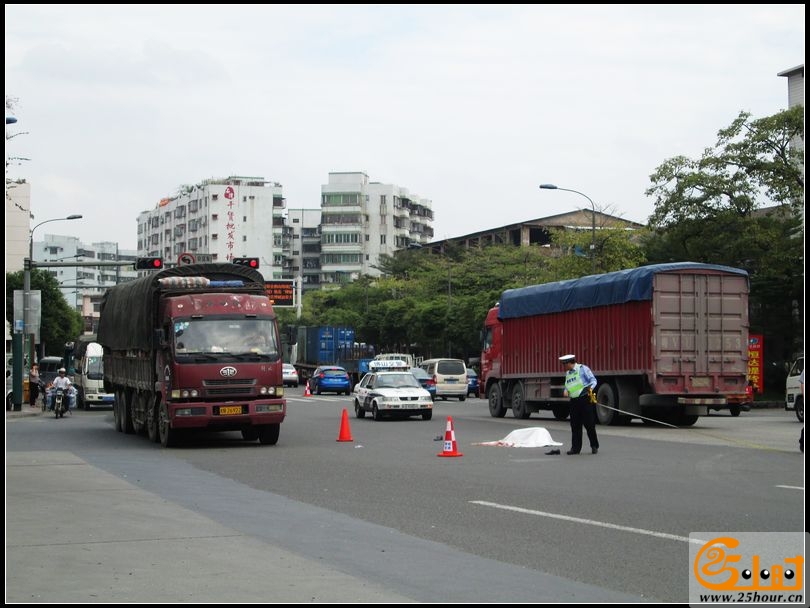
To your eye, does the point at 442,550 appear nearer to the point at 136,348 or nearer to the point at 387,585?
the point at 387,585

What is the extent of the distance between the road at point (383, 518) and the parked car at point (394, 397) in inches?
388

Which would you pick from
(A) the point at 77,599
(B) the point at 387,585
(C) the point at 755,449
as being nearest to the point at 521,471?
(C) the point at 755,449

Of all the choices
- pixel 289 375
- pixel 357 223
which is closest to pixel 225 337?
pixel 289 375

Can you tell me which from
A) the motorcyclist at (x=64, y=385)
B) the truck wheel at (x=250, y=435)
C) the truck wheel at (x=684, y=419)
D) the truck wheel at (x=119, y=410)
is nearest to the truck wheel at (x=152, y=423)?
the truck wheel at (x=250, y=435)

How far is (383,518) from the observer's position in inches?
491

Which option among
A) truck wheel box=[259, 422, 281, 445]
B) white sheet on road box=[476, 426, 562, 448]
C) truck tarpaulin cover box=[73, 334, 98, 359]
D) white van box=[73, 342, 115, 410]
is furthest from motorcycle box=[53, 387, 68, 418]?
white sheet on road box=[476, 426, 562, 448]

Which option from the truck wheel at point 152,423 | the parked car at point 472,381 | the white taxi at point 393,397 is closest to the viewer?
the truck wheel at point 152,423

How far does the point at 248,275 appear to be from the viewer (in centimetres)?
2562

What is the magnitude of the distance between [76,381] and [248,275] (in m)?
25.3

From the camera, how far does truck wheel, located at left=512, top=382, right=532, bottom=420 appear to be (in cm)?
3486

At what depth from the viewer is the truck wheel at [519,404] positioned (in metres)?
34.9

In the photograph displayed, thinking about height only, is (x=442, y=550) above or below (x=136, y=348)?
below

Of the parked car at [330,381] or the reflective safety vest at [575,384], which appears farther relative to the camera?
the parked car at [330,381]

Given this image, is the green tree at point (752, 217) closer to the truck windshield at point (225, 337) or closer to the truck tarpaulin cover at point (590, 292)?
the truck tarpaulin cover at point (590, 292)
